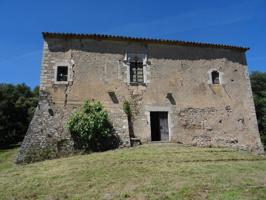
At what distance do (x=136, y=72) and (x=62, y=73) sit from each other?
3745mm

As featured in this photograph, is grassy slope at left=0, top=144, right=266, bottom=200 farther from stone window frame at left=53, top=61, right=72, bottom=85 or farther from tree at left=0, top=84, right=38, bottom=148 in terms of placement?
tree at left=0, top=84, right=38, bottom=148

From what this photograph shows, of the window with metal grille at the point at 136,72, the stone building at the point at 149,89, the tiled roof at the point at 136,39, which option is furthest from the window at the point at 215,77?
the window with metal grille at the point at 136,72

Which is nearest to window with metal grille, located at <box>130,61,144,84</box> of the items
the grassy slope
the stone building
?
the stone building

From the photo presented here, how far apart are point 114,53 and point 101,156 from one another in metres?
5.88

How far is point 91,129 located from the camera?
12055 millimetres

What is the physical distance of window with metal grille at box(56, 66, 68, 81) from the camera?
13344mm

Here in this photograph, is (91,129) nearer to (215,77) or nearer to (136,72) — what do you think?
(136,72)

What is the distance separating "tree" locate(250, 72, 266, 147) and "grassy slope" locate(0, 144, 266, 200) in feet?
39.5

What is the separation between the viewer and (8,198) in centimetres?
650

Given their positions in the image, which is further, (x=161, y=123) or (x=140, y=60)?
(x=140, y=60)

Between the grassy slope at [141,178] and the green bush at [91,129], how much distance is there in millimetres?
1818

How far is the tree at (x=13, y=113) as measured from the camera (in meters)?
23.1

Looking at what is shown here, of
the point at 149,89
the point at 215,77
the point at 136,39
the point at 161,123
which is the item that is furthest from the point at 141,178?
the point at 215,77

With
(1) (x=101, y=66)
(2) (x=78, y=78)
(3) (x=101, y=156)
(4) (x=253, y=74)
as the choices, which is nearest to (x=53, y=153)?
(3) (x=101, y=156)
